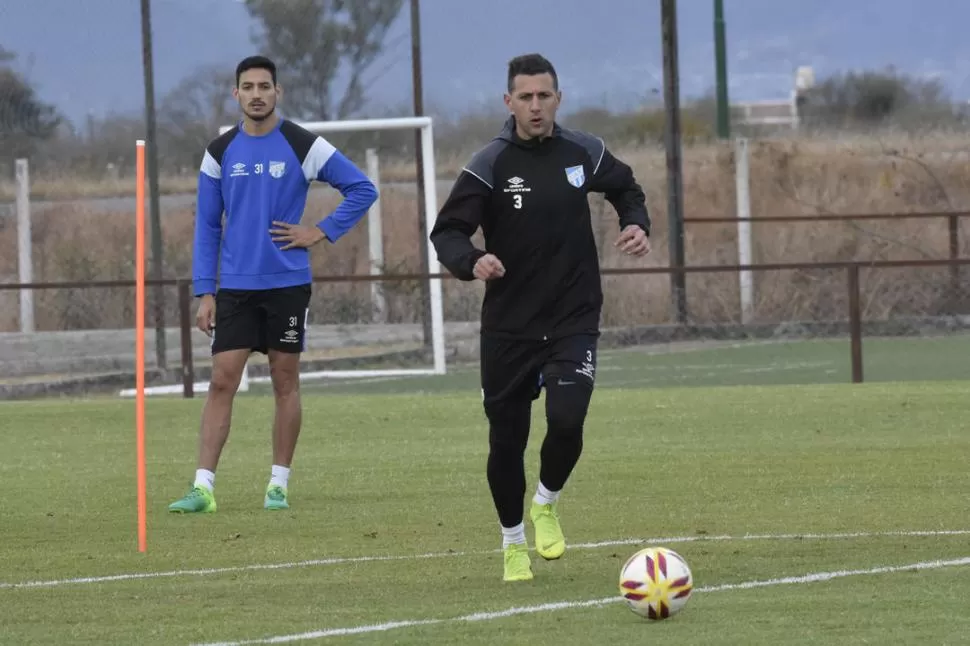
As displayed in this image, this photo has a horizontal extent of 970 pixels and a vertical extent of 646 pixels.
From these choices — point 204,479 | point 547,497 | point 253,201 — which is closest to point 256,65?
point 253,201

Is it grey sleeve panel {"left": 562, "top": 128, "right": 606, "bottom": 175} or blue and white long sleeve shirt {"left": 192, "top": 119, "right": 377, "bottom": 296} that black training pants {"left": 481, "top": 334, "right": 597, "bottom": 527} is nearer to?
grey sleeve panel {"left": 562, "top": 128, "right": 606, "bottom": 175}

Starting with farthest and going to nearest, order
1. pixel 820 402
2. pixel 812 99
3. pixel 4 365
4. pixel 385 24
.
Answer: pixel 812 99, pixel 385 24, pixel 4 365, pixel 820 402

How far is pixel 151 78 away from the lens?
913 inches

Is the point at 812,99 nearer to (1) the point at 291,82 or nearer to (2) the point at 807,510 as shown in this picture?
(1) the point at 291,82

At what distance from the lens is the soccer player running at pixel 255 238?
33.9ft

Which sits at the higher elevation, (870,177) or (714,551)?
(870,177)

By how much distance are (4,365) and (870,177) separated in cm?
1815

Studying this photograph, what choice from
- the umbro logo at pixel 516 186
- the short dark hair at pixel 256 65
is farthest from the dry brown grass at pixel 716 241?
the umbro logo at pixel 516 186

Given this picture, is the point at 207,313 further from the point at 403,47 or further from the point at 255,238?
the point at 403,47

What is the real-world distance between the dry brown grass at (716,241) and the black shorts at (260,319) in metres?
12.3

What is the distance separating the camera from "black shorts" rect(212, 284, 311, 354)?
410 inches

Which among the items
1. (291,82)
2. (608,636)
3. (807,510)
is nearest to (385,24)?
(291,82)

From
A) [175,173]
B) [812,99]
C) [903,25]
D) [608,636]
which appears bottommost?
[608,636]

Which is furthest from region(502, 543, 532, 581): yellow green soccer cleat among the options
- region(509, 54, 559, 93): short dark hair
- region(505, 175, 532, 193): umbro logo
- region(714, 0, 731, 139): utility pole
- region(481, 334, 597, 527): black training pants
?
region(714, 0, 731, 139): utility pole
